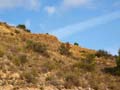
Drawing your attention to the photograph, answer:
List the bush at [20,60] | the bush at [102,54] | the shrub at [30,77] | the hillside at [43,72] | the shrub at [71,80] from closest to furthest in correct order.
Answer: the hillside at [43,72]
the shrub at [30,77]
the shrub at [71,80]
the bush at [20,60]
the bush at [102,54]

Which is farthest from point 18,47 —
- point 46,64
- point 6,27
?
point 6,27

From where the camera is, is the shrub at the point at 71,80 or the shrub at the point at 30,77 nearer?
the shrub at the point at 30,77

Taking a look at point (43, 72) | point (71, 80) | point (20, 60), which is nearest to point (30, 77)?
point (43, 72)

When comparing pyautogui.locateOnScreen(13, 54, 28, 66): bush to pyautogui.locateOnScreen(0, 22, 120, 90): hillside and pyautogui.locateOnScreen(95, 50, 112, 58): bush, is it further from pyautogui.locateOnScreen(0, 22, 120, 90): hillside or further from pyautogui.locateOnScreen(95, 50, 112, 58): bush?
pyautogui.locateOnScreen(95, 50, 112, 58): bush

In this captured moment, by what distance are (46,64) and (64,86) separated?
4626 mm

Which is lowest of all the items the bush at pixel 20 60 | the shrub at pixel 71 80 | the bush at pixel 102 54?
the shrub at pixel 71 80

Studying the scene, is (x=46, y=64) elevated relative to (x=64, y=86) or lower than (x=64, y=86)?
elevated

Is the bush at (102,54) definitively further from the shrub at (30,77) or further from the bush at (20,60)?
the shrub at (30,77)

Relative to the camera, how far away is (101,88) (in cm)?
2761

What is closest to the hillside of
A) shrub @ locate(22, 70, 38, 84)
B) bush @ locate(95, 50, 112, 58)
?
shrub @ locate(22, 70, 38, 84)

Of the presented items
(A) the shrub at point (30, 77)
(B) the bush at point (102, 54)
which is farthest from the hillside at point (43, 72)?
(B) the bush at point (102, 54)

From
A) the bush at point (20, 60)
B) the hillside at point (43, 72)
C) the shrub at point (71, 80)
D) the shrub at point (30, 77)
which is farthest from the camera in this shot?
the bush at point (20, 60)

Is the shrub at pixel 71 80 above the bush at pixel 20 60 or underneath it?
underneath

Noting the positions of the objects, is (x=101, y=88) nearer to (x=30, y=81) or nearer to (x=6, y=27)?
(x=30, y=81)
